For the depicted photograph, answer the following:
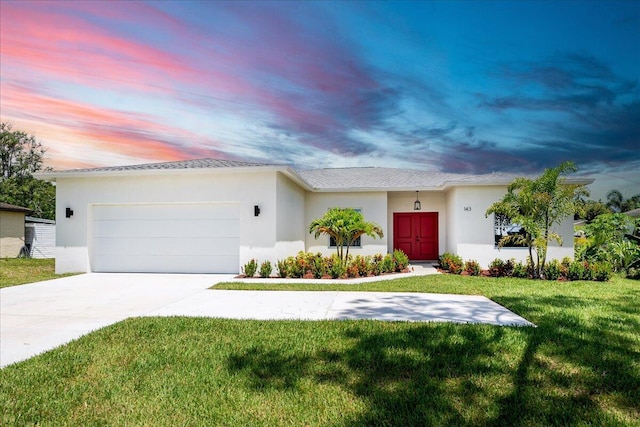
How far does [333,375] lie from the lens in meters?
3.30

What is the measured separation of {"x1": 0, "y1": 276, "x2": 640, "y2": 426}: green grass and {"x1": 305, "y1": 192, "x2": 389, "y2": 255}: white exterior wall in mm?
8960

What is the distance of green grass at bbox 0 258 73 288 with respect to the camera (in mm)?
9570

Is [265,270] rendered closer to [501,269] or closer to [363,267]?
[363,267]

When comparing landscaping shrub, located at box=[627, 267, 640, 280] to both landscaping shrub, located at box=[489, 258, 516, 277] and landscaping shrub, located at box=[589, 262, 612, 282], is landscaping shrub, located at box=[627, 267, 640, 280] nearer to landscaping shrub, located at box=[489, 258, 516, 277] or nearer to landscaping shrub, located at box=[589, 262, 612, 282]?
landscaping shrub, located at box=[589, 262, 612, 282]

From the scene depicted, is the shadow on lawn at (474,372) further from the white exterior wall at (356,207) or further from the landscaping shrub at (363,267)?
the white exterior wall at (356,207)

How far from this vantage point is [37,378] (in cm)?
334

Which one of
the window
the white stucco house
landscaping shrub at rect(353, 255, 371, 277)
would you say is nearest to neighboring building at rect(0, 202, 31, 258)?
the white stucco house

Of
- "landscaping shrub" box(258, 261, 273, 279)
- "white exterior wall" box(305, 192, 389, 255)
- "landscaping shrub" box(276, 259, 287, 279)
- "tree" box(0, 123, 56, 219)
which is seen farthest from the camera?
"tree" box(0, 123, 56, 219)

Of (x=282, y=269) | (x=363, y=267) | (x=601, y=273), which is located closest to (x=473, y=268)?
(x=601, y=273)

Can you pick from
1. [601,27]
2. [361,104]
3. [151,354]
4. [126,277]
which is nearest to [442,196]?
[361,104]

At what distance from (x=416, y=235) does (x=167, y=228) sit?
9742 mm

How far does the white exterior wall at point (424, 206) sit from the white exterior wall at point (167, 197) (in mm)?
6473

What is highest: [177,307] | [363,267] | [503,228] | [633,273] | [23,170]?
[23,170]

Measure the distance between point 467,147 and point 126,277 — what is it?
15.4m
